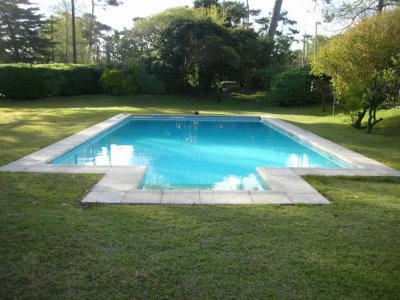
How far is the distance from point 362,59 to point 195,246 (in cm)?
1095

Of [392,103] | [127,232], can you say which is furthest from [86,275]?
[392,103]

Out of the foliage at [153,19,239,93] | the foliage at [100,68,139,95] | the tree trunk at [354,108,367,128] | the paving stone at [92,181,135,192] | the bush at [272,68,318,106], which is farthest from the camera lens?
the foliage at [100,68,139,95]

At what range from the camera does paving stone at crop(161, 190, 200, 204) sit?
4.50m

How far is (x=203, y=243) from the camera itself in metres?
3.35

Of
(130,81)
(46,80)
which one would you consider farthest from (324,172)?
(46,80)

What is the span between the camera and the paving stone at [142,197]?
447 cm

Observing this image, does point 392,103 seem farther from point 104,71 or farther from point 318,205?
point 104,71

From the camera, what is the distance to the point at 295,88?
745 inches

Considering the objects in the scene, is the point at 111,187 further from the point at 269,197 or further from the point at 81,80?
the point at 81,80

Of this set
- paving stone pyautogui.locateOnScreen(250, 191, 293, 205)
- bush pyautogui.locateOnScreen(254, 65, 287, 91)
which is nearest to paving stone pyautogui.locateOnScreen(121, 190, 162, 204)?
paving stone pyautogui.locateOnScreen(250, 191, 293, 205)

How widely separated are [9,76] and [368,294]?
21.7 metres

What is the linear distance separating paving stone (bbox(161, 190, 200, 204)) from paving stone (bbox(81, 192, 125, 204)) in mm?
542

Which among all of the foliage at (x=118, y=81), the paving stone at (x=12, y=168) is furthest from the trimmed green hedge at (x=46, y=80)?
the paving stone at (x=12, y=168)

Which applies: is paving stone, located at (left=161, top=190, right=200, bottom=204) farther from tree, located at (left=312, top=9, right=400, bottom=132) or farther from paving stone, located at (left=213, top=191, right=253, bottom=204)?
tree, located at (left=312, top=9, right=400, bottom=132)
